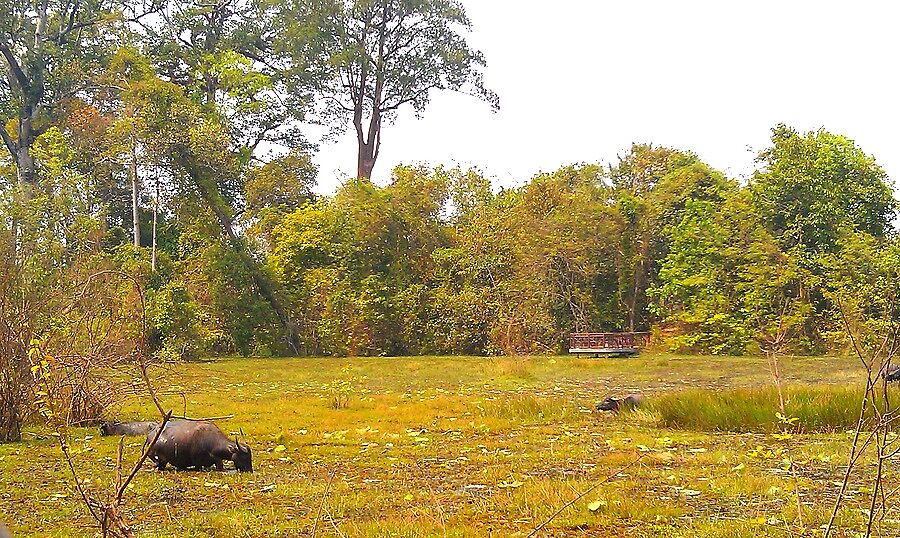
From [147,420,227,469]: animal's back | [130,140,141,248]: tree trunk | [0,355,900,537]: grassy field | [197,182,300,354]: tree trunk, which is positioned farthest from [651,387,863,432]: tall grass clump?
[130,140,141,248]: tree trunk

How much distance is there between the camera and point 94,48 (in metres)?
31.4

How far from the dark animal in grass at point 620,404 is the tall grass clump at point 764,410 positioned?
1280mm

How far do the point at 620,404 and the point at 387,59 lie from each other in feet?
84.3

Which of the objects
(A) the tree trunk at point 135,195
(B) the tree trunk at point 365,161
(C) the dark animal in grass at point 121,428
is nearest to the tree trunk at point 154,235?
(A) the tree trunk at point 135,195

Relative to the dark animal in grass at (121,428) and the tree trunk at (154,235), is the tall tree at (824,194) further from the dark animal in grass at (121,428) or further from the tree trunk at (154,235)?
the dark animal in grass at (121,428)

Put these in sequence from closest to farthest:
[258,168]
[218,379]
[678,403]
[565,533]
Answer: [565,533]
[678,403]
[218,379]
[258,168]

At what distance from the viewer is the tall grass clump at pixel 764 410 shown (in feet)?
34.6

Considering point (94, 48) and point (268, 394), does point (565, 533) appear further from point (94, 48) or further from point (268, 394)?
point (94, 48)

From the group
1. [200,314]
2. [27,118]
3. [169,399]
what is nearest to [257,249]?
[200,314]

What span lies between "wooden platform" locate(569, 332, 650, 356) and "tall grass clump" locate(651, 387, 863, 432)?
1588 centimetres

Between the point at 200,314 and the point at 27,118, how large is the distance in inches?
353

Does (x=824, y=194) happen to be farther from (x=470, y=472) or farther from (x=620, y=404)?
(x=470, y=472)

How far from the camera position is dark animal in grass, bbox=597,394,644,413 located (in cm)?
1273

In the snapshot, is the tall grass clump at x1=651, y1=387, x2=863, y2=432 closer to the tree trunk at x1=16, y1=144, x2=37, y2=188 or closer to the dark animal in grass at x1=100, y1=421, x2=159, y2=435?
the dark animal in grass at x1=100, y1=421, x2=159, y2=435
